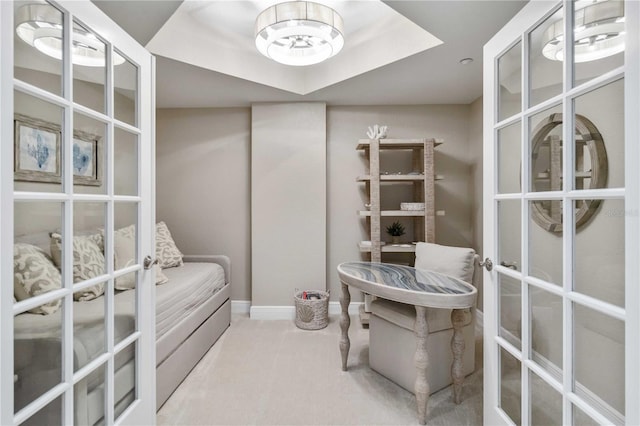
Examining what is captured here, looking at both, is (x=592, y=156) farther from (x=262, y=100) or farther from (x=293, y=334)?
(x=262, y=100)

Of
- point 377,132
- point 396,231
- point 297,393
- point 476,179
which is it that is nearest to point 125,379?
point 297,393

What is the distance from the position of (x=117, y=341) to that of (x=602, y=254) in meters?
1.91

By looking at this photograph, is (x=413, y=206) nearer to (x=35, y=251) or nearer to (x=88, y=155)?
(x=88, y=155)

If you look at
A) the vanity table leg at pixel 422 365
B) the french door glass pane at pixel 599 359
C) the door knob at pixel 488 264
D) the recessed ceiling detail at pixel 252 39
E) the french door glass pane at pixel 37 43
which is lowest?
the vanity table leg at pixel 422 365

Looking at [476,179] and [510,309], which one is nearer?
[510,309]

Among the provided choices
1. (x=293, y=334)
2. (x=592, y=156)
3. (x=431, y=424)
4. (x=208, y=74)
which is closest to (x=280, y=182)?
(x=208, y=74)

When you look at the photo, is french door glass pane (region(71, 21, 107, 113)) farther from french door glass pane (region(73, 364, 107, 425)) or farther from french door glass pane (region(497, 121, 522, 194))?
french door glass pane (region(497, 121, 522, 194))

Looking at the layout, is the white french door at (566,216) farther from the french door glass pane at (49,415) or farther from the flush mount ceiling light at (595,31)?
the french door glass pane at (49,415)

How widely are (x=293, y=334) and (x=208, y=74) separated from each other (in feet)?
8.19

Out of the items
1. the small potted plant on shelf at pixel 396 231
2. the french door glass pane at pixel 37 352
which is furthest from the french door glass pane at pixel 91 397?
the small potted plant on shelf at pixel 396 231

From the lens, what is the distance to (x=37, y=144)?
3.30 feet

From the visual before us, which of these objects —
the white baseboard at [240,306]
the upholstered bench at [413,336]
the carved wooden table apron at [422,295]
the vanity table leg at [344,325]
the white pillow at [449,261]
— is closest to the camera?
the carved wooden table apron at [422,295]

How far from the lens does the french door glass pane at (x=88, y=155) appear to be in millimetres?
1174

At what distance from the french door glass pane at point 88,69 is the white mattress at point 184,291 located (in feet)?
4.11
